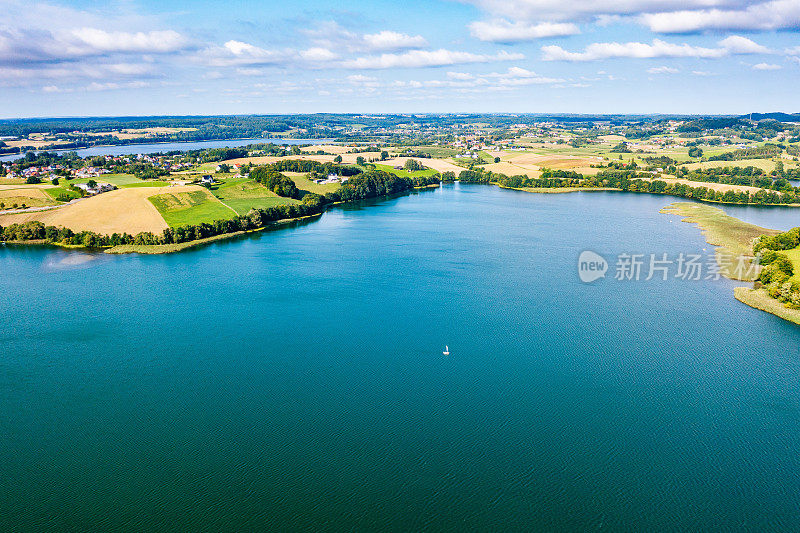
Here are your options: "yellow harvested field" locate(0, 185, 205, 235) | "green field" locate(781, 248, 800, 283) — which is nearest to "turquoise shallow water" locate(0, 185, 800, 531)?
"green field" locate(781, 248, 800, 283)

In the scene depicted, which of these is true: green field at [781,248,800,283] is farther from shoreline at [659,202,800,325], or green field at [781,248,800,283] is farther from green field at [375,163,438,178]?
green field at [375,163,438,178]

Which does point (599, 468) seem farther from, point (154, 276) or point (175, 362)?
point (154, 276)

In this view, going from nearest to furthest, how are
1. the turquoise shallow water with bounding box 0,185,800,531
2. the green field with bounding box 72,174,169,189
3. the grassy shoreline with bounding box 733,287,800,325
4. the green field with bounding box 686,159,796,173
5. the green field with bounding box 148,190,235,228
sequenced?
the turquoise shallow water with bounding box 0,185,800,531 → the grassy shoreline with bounding box 733,287,800,325 → the green field with bounding box 148,190,235,228 → the green field with bounding box 72,174,169,189 → the green field with bounding box 686,159,796,173

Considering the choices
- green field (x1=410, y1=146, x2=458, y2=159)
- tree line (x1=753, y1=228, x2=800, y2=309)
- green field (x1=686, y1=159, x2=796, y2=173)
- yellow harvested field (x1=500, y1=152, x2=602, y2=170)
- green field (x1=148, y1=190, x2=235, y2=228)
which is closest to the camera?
tree line (x1=753, y1=228, x2=800, y2=309)

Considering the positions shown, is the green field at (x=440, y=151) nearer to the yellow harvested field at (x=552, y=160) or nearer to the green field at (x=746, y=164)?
the yellow harvested field at (x=552, y=160)

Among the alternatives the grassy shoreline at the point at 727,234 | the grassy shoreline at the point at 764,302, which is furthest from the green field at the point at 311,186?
the grassy shoreline at the point at 764,302

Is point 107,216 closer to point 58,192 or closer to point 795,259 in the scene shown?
point 58,192

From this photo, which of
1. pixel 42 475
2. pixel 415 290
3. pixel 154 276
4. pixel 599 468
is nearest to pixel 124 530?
pixel 42 475
